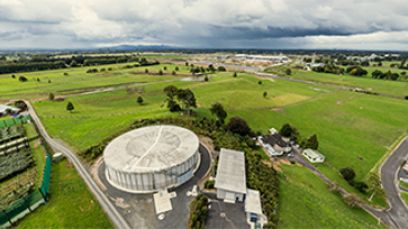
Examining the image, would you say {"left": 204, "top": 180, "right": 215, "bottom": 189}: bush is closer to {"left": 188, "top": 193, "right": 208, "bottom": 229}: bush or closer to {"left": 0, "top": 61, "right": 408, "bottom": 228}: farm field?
{"left": 188, "top": 193, "right": 208, "bottom": 229}: bush

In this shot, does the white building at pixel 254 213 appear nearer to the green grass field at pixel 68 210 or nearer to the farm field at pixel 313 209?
the farm field at pixel 313 209

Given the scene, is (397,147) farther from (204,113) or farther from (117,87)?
(117,87)

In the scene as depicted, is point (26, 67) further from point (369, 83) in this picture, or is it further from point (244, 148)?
point (369, 83)

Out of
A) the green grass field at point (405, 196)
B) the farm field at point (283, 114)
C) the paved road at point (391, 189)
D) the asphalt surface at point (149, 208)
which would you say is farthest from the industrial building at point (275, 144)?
the asphalt surface at point (149, 208)

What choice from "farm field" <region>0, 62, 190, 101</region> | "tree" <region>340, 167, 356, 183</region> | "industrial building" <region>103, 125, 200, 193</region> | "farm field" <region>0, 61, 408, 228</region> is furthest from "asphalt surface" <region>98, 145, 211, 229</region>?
"farm field" <region>0, 62, 190, 101</region>

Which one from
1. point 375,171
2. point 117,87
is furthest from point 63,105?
point 375,171

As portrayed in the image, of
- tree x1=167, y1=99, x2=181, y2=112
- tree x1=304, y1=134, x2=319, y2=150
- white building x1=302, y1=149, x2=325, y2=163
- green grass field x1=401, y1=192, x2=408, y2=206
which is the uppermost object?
tree x1=167, y1=99, x2=181, y2=112
